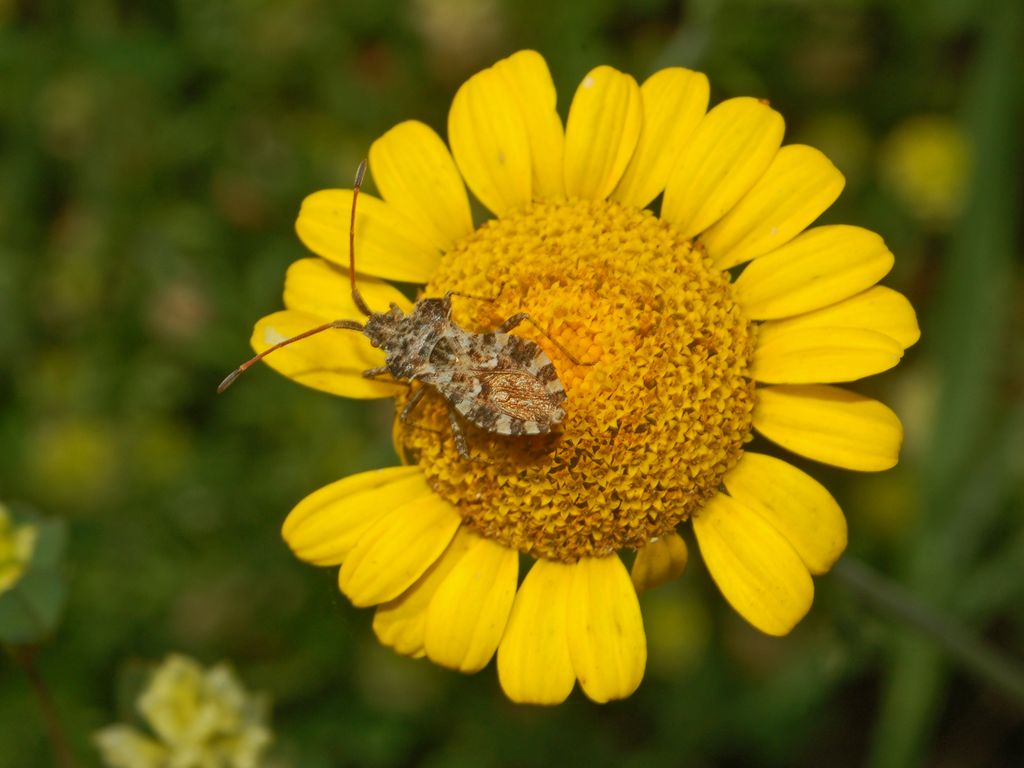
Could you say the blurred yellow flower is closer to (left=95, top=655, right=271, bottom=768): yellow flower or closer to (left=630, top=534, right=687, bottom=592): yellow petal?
(left=630, top=534, right=687, bottom=592): yellow petal

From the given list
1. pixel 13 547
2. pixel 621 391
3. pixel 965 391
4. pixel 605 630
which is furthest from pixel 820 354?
pixel 965 391

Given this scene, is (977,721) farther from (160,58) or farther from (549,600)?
(160,58)

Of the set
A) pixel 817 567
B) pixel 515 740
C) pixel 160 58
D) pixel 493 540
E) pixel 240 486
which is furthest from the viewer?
pixel 160 58

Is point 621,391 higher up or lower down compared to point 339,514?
higher up

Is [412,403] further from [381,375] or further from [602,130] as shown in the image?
[602,130]

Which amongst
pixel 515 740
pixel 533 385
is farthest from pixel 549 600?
pixel 515 740

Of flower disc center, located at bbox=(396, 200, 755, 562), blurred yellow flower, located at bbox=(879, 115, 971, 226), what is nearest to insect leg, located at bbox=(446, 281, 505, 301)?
flower disc center, located at bbox=(396, 200, 755, 562)
